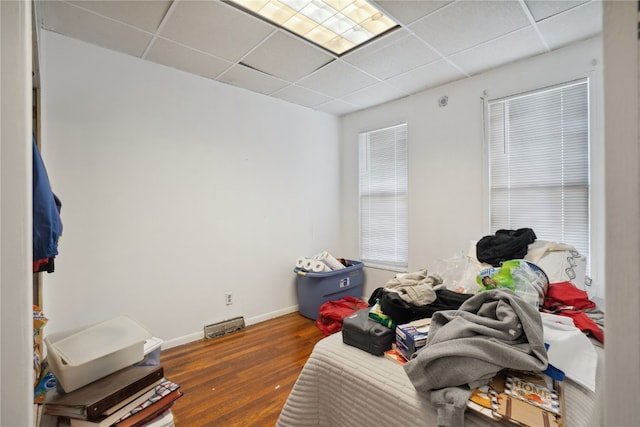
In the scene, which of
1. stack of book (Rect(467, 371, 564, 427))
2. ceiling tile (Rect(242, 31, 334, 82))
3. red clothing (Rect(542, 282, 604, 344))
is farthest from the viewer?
ceiling tile (Rect(242, 31, 334, 82))

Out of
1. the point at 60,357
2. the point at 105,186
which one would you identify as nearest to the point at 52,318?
the point at 105,186

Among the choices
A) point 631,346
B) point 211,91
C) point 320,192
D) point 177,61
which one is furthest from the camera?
point 320,192

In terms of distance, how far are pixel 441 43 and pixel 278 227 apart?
2392 millimetres

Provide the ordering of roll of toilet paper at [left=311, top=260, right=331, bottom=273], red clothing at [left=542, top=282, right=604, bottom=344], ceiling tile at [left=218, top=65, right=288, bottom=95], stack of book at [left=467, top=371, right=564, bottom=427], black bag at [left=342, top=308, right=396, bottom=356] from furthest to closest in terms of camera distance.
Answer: roll of toilet paper at [left=311, top=260, right=331, bottom=273] → ceiling tile at [left=218, top=65, right=288, bottom=95] → red clothing at [left=542, top=282, right=604, bottom=344] → black bag at [left=342, top=308, right=396, bottom=356] → stack of book at [left=467, top=371, right=564, bottom=427]

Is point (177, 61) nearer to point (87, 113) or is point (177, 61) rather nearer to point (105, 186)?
point (87, 113)

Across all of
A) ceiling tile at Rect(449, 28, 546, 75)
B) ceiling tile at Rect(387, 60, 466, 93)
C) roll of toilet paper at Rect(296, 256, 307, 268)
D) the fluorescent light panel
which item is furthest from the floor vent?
ceiling tile at Rect(449, 28, 546, 75)

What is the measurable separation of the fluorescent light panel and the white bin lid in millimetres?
1954

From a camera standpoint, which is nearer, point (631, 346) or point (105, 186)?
point (631, 346)

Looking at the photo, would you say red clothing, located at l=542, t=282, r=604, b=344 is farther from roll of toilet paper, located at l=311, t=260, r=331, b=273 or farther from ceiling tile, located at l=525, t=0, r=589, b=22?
roll of toilet paper, located at l=311, t=260, r=331, b=273

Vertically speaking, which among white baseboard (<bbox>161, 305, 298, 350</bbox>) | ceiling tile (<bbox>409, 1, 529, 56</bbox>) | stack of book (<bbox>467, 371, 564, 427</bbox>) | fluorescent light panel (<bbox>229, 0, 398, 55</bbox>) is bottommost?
white baseboard (<bbox>161, 305, 298, 350</bbox>)

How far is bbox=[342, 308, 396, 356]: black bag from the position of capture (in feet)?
4.61

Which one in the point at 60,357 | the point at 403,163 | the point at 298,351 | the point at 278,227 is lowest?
the point at 298,351

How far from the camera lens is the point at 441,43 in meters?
2.29

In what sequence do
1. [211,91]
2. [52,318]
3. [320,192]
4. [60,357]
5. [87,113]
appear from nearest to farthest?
[60,357]
[52,318]
[87,113]
[211,91]
[320,192]
